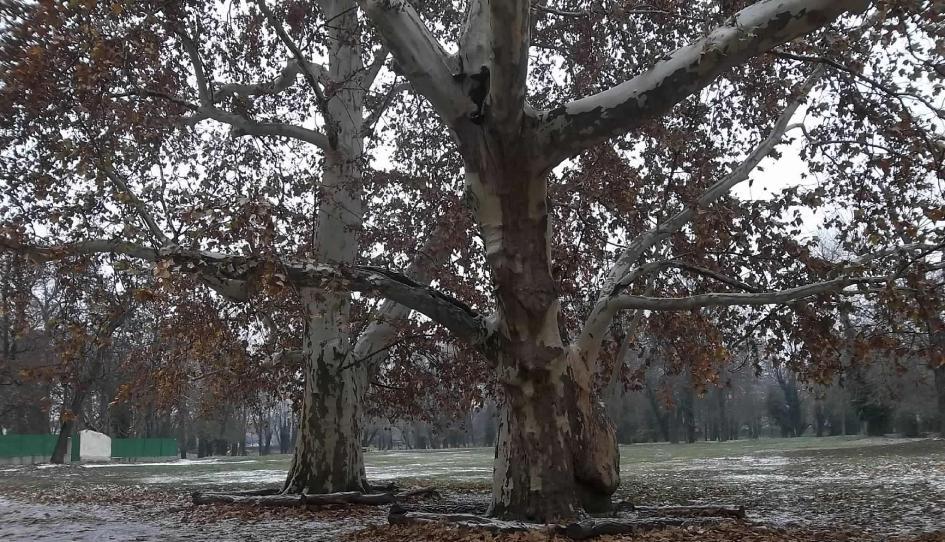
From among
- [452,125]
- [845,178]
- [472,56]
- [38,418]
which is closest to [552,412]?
[452,125]

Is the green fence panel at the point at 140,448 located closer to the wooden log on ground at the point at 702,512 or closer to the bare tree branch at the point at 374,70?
the bare tree branch at the point at 374,70

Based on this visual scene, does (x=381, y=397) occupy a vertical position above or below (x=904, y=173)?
below

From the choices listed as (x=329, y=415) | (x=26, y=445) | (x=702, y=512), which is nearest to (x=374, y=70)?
(x=329, y=415)

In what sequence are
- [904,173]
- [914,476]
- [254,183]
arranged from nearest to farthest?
[904,173] → [254,183] → [914,476]

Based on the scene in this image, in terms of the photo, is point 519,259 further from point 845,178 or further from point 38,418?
point 38,418

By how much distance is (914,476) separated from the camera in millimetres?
15617

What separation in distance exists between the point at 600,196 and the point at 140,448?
45.3 meters

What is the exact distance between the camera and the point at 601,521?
8.29 meters

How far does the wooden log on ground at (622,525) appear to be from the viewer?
7816mm

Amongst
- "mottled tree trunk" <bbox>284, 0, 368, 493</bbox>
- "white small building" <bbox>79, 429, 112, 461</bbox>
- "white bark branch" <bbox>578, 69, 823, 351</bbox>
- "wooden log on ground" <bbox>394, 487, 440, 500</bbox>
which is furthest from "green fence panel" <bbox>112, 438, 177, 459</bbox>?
"white bark branch" <bbox>578, 69, 823, 351</bbox>

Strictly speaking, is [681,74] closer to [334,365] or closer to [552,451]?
[552,451]

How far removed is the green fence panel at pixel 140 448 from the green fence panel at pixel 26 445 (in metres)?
4.32

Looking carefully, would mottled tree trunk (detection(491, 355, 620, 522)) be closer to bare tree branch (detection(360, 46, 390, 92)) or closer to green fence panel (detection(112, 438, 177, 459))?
bare tree branch (detection(360, 46, 390, 92))

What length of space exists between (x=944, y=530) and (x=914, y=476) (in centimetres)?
880
